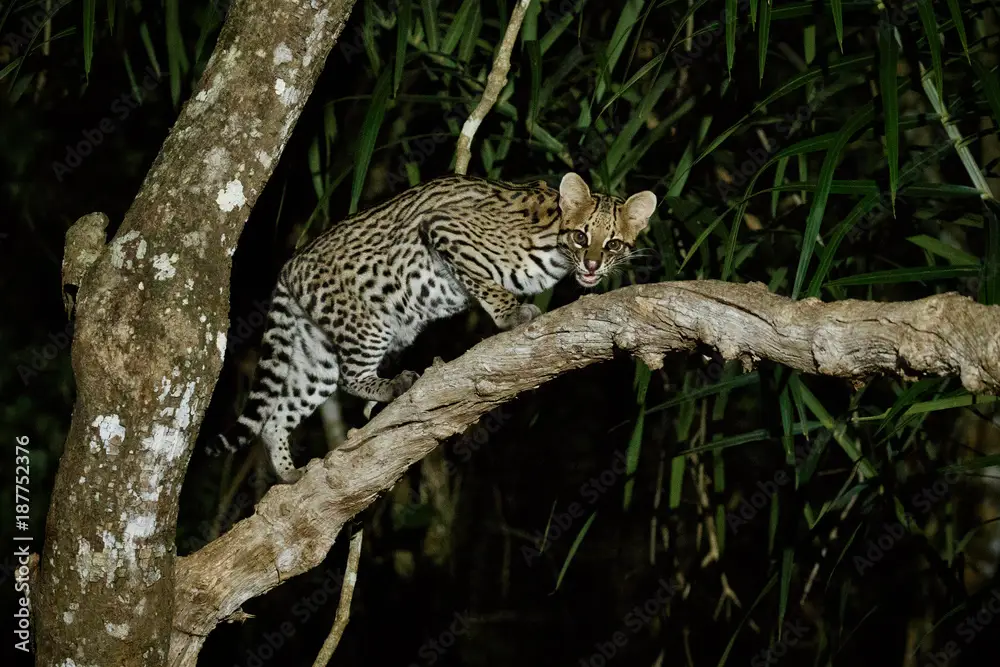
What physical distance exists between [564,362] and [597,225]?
1.20 metres

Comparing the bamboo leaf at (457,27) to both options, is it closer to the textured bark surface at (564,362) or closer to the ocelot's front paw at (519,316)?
the ocelot's front paw at (519,316)

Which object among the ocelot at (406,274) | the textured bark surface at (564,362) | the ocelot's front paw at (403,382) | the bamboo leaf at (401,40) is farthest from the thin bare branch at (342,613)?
the bamboo leaf at (401,40)

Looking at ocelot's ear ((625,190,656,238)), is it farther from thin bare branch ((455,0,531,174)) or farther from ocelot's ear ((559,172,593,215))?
thin bare branch ((455,0,531,174))

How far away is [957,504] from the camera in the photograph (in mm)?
5395

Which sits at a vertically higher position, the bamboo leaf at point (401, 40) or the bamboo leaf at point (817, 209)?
the bamboo leaf at point (401, 40)

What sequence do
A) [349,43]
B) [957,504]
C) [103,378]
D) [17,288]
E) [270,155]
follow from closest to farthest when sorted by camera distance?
[103,378] → [270,155] → [349,43] → [957,504] → [17,288]

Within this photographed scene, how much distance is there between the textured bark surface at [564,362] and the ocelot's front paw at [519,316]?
0.86 meters

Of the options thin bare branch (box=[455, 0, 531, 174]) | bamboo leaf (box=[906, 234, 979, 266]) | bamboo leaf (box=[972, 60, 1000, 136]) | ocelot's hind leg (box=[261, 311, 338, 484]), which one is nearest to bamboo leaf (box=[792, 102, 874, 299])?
bamboo leaf (box=[972, 60, 1000, 136])

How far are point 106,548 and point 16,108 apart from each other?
3.67 metres

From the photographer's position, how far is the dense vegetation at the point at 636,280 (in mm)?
3766

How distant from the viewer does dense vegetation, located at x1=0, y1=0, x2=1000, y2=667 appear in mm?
3766

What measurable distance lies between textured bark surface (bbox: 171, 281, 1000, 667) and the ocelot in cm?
90

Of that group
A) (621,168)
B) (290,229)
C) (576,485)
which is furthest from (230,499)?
(621,168)

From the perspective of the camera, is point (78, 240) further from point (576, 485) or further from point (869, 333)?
point (576, 485)
